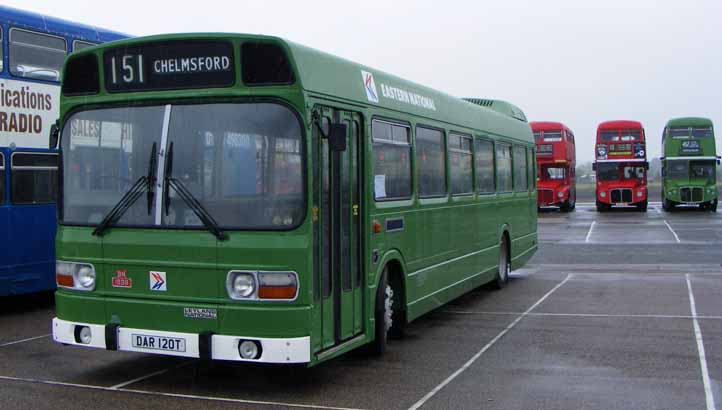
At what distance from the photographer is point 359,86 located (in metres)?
8.63

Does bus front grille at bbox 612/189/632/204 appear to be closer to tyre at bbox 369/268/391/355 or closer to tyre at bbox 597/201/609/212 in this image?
tyre at bbox 597/201/609/212

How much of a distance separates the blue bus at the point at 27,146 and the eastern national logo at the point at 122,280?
502 cm

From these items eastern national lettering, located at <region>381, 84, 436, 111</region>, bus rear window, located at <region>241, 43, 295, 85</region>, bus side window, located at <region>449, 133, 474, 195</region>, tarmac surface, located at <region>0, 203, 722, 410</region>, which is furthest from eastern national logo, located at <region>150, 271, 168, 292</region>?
bus side window, located at <region>449, 133, 474, 195</region>

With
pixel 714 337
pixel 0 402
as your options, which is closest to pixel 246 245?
pixel 0 402

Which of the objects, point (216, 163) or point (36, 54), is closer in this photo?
point (216, 163)

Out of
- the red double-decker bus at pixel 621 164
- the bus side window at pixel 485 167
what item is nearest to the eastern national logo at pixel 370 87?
the bus side window at pixel 485 167

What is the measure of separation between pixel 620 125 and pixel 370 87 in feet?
135

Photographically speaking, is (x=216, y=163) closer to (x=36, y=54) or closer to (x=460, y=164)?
(x=460, y=164)

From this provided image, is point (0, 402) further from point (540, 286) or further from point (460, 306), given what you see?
point (540, 286)

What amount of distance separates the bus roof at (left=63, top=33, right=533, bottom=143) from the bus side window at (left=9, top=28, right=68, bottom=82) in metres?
4.72

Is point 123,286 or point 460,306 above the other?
point 123,286

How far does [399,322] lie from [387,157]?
1.86 meters

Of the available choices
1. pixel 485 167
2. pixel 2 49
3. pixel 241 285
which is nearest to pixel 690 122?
pixel 485 167

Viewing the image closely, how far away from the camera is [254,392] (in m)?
7.64
